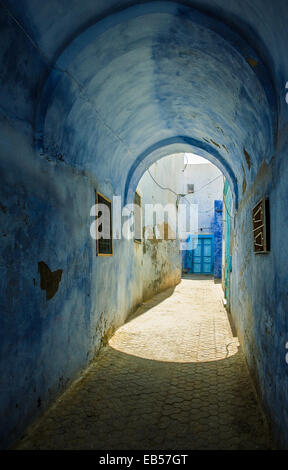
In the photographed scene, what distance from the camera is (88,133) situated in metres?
4.34

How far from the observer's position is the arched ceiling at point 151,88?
306 cm

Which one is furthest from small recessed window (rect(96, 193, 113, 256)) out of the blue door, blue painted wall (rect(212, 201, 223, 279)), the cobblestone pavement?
the blue door

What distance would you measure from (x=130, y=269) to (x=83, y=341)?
3.30m

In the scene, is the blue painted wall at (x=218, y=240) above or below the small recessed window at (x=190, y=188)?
below

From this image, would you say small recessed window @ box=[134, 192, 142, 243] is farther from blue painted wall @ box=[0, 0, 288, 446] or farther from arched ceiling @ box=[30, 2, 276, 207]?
blue painted wall @ box=[0, 0, 288, 446]

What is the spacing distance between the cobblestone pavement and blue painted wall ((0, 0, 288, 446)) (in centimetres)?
Result: 24

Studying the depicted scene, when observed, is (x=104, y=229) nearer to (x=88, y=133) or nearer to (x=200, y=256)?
(x=88, y=133)

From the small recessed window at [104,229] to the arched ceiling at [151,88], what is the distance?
0.43 m

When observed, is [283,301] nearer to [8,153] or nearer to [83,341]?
[8,153]

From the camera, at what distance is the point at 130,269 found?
751 centimetres

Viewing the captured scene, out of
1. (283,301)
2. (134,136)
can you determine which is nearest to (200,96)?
(134,136)

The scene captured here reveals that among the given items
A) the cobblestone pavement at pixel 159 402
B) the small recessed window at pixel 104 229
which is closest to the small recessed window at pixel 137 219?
the small recessed window at pixel 104 229

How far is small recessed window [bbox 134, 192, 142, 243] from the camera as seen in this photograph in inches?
339

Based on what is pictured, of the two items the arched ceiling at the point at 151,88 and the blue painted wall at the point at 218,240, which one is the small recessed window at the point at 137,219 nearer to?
the arched ceiling at the point at 151,88
